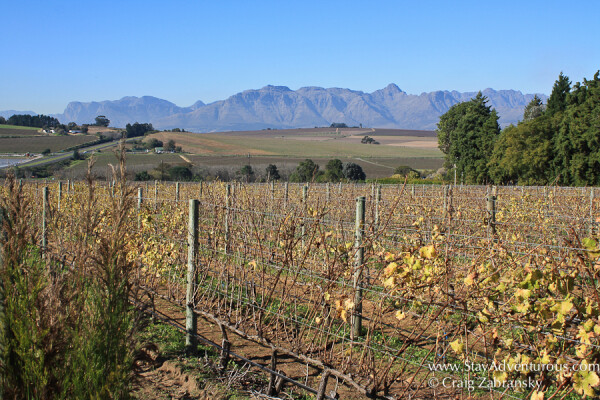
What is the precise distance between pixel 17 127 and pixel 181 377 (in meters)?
80.6

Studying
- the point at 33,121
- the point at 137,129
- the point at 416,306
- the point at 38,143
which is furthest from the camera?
the point at 33,121

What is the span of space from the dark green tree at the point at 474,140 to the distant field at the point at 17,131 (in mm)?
52765

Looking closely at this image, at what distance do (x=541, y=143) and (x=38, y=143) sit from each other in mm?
51484

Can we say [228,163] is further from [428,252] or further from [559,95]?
[428,252]

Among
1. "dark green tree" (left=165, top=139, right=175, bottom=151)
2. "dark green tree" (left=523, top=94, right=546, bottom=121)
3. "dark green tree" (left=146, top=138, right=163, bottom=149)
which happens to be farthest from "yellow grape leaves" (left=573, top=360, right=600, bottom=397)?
"dark green tree" (left=165, top=139, right=175, bottom=151)

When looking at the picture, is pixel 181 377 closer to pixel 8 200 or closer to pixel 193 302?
pixel 193 302

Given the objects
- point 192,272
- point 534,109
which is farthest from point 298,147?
point 192,272

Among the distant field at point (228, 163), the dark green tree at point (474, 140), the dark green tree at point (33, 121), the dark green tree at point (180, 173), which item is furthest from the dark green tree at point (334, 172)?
the dark green tree at point (33, 121)

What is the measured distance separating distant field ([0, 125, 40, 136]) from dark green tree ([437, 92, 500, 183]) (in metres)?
52.8

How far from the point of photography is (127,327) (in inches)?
107

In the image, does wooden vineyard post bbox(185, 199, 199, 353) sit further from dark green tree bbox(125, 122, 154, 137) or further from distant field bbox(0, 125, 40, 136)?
dark green tree bbox(125, 122, 154, 137)

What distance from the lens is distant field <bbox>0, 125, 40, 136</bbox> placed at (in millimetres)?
65062

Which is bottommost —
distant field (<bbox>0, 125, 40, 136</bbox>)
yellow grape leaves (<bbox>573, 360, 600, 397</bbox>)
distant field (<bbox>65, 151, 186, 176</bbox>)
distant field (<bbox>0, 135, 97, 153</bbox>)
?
yellow grape leaves (<bbox>573, 360, 600, 397</bbox>)

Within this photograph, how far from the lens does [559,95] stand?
127 ft
